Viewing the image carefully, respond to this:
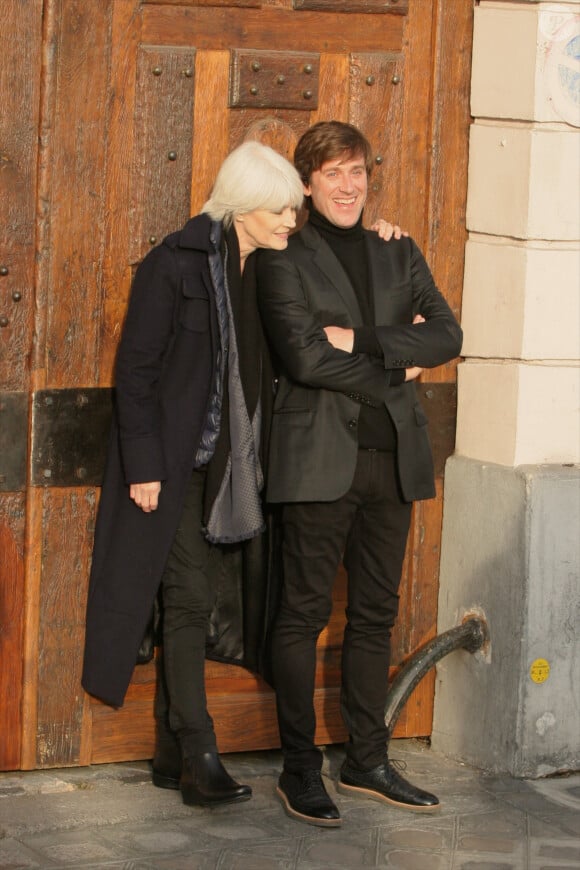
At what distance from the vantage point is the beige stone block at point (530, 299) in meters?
4.89

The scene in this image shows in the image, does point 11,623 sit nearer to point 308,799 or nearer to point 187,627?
point 187,627

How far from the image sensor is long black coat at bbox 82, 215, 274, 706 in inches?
173

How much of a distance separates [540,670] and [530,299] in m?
1.15

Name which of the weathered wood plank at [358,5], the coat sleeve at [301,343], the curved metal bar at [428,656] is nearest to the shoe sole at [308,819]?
the curved metal bar at [428,656]

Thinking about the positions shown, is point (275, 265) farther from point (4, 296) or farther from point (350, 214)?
point (4, 296)

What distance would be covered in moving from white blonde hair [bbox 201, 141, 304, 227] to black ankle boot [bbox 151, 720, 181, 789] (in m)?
1.52

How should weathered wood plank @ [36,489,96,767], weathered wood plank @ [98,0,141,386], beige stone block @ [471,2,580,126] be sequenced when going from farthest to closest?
1. beige stone block @ [471,2,580,126]
2. weathered wood plank @ [36,489,96,767]
3. weathered wood plank @ [98,0,141,386]

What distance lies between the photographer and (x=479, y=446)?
5.10m

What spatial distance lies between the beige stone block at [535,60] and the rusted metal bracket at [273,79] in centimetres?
58

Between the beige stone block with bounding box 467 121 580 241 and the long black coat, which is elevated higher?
the beige stone block with bounding box 467 121 580 241

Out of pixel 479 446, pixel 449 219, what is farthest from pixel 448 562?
pixel 449 219

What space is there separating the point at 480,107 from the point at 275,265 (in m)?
1.01

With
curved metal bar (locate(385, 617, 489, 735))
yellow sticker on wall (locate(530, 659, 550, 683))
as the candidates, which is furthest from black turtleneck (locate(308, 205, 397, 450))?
yellow sticker on wall (locate(530, 659, 550, 683))

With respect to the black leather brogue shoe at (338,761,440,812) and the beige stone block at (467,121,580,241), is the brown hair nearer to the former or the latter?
the beige stone block at (467,121,580,241)
